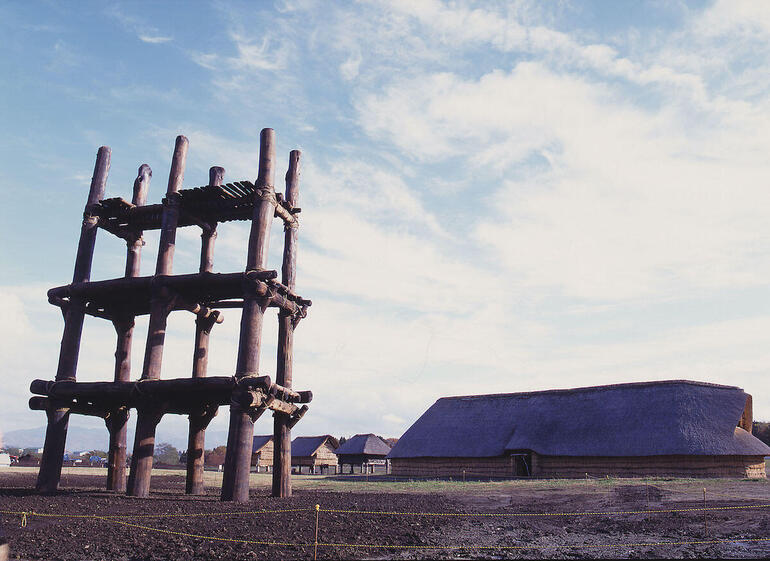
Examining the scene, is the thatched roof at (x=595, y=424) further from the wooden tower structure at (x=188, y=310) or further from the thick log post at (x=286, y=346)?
the wooden tower structure at (x=188, y=310)

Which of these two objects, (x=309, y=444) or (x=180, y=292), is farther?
(x=309, y=444)

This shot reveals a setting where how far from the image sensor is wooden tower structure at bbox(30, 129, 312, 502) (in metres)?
18.3

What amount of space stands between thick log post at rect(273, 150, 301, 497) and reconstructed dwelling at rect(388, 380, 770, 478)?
2089cm

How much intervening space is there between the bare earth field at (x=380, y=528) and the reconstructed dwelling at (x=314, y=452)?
4310 centimetres

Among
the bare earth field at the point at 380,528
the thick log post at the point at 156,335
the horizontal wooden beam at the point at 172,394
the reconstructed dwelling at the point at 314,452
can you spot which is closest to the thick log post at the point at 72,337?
the horizontal wooden beam at the point at 172,394

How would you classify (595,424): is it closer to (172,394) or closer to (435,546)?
(172,394)

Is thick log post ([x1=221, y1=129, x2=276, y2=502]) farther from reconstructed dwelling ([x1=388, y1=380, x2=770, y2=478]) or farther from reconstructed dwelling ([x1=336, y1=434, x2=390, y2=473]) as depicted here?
reconstructed dwelling ([x1=336, y1=434, x2=390, y2=473])

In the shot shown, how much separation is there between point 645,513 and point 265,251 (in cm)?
1386

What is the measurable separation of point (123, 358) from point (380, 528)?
14156 millimetres

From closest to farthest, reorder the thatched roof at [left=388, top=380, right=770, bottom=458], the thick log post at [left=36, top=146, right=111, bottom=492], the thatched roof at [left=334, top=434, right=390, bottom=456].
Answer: the thick log post at [left=36, top=146, right=111, bottom=492] → the thatched roof at [left=388, top=380, right=770, bottom=458] → the thatched roof at [left=334, top=434, right=390, bottom=456]

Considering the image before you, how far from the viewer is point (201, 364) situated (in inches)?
878

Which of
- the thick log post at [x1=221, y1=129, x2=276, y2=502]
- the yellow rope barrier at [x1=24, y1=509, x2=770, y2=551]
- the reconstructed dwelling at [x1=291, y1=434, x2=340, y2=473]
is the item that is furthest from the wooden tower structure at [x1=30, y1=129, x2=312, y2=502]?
the reconstructed dwelling at [x1=291, y1=434, x2=340, y2=473]

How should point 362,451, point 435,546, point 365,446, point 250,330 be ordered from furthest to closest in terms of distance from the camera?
point 365,446, point 362,451, point 250,330, point 435,546

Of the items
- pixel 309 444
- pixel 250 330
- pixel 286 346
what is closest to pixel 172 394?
pixel 250 330
